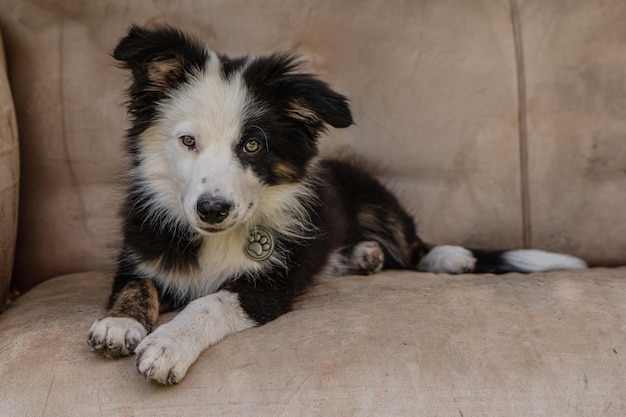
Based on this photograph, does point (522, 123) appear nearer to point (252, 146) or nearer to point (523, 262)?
point (523, 262)

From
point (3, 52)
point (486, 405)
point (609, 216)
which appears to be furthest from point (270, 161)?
point (609, 216)

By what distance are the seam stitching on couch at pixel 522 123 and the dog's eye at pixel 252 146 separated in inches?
70.9

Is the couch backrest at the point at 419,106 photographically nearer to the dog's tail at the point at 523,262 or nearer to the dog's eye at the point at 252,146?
the dog's tail at the point at 523,262

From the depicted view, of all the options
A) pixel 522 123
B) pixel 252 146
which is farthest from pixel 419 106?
pixel 252 146

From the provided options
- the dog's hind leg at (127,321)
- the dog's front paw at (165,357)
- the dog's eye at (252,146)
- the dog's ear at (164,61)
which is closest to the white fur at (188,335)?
the dog's front paw at (165,357)

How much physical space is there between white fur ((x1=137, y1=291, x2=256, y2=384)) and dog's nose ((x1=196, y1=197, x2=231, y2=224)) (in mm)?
308

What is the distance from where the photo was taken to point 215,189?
2.73 meters

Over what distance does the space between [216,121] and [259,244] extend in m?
0.54

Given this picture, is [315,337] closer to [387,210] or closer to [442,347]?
[442,347]

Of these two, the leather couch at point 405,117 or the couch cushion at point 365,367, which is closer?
the couch cushion at point 365,367

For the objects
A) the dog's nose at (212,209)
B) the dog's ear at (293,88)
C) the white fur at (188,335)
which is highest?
the dog's ear at (293,88)

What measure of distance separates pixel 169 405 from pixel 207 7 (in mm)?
2367

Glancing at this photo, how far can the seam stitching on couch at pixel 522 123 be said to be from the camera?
420 cm

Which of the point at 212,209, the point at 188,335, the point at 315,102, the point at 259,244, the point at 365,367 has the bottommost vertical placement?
the point at 365,367
